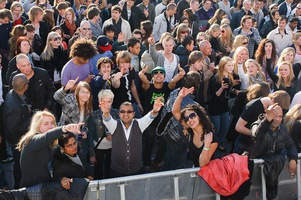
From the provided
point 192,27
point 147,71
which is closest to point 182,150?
point 147,71

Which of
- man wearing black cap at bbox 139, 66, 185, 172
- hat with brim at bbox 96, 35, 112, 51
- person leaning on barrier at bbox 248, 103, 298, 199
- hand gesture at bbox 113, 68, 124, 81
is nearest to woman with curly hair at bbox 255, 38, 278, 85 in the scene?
man wearing black cap at bbox 139, 66, 185, 172

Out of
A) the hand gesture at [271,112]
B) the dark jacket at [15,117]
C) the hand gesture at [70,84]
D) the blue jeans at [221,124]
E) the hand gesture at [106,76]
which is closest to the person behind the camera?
the hand gesture at [271,112]

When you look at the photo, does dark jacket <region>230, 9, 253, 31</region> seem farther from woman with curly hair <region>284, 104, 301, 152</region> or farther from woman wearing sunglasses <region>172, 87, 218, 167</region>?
woman wearing sunglasses <region>172, 87, 218, 167</region>

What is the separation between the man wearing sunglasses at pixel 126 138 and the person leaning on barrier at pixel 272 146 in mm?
1187

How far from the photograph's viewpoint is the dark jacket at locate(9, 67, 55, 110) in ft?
24.2

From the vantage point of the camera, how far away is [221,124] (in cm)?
→ 839

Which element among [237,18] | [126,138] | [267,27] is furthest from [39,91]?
[267,27]

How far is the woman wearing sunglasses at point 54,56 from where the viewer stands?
8.73m

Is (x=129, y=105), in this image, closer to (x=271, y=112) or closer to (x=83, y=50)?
(x=83, y=50)

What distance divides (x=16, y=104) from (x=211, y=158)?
8.27ft

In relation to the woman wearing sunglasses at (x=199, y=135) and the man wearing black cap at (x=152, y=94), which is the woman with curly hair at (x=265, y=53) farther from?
the woman wearing sunglasses at (x=199, y=135)

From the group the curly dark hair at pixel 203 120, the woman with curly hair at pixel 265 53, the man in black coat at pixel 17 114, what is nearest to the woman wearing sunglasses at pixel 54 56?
the man in black coat at pixel 17 114

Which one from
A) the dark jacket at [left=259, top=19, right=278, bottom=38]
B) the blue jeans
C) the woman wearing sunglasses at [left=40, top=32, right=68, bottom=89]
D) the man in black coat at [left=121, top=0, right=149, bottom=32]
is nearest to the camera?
the blue jeans

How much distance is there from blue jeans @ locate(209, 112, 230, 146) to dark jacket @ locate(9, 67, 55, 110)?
248 centimetres
